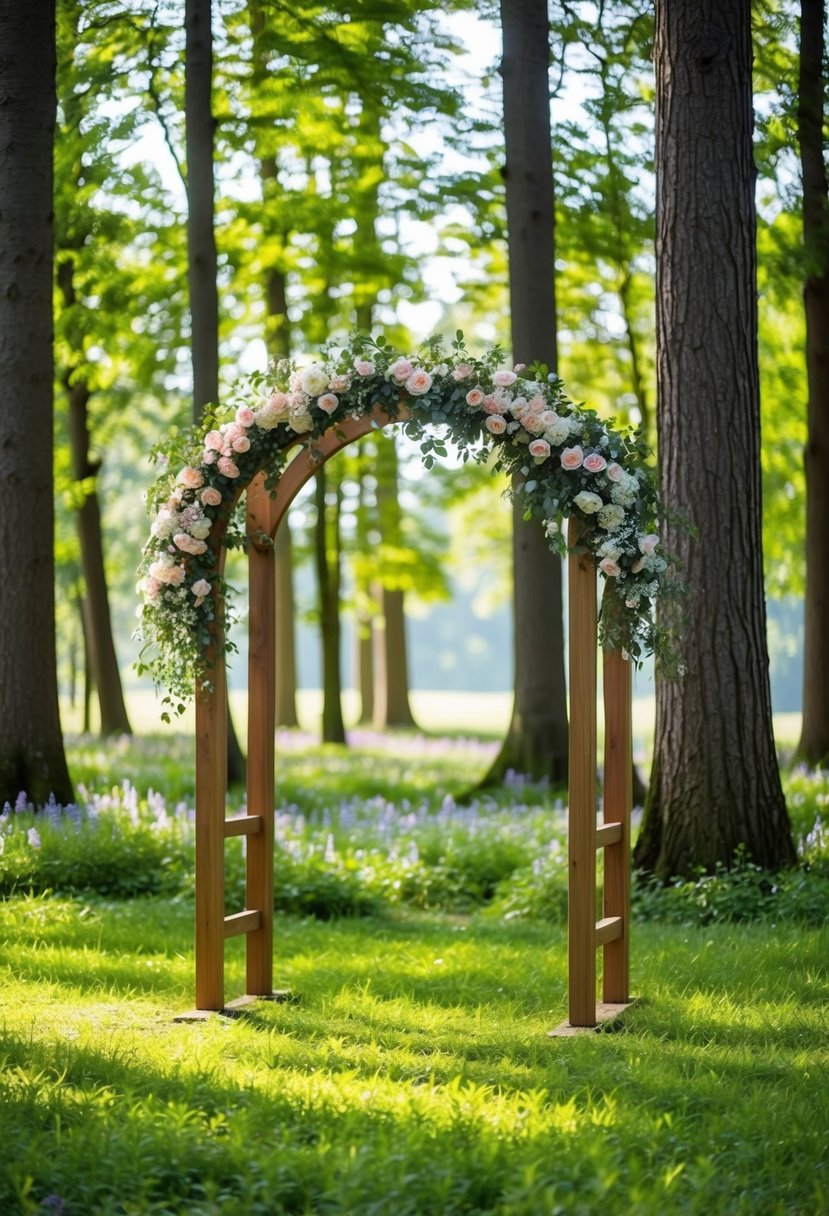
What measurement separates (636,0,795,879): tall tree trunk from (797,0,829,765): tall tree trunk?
351cm

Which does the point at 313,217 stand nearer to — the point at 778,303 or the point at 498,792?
the point at 778,303

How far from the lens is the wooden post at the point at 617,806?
21.0 ft

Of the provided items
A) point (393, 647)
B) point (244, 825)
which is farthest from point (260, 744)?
point (393, 647)

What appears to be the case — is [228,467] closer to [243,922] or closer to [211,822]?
[211,822]

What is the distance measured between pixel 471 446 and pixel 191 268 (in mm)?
5593

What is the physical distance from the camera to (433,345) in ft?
19.7

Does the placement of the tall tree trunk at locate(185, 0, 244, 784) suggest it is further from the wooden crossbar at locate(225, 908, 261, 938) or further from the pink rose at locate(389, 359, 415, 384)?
the pink rose at locate(389, 359, 415, 384)

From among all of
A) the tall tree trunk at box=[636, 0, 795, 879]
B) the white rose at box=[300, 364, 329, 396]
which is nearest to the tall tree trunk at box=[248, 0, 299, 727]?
the white rose at box=[300, 364, 329, 396]

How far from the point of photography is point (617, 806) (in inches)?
257

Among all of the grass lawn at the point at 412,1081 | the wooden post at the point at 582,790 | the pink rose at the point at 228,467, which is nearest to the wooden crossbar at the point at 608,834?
the wooden post at the point at 582,790

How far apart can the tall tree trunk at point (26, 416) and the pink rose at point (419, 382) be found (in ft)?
13.7

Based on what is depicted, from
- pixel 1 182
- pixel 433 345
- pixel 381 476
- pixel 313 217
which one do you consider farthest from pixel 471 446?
pixel 381 476

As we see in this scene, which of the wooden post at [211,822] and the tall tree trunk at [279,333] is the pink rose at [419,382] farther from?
the wooden post at [211,822]

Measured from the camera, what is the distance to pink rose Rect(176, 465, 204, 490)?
6.30 m
